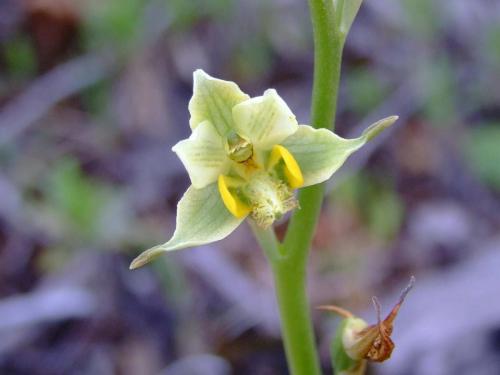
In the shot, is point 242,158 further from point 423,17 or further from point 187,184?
point 423,17

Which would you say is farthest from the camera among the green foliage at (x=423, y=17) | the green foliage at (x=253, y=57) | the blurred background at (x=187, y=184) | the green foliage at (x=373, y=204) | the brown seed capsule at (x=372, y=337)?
the green foliage at (x=253, y=57)

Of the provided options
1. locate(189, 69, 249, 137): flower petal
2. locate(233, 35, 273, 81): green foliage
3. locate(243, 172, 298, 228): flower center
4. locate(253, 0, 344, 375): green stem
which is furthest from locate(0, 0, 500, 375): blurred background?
locate(189, 69, 249, 137): flower petal

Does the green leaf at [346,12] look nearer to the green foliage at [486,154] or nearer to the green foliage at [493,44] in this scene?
the green foliage at [486,154]

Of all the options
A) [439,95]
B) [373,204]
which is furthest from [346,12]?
[439,95]

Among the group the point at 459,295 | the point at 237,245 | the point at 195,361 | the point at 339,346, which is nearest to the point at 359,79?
the point at 237,245

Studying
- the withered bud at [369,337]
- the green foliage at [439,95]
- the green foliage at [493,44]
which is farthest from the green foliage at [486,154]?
the withered bud at [369,337]

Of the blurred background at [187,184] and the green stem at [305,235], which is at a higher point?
the blurred background at [187,184]
